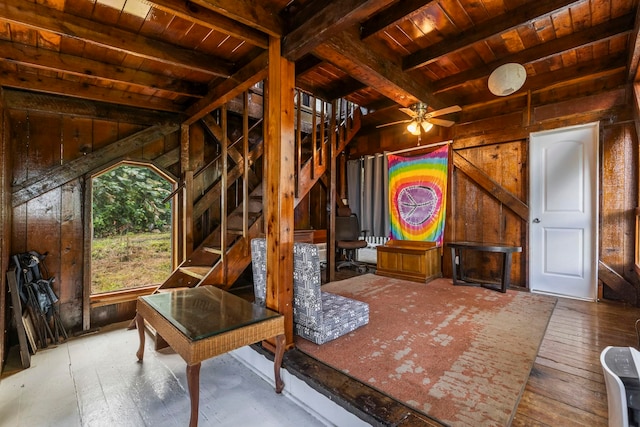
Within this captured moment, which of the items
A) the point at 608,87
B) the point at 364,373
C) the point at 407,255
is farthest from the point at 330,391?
the point at 608,87

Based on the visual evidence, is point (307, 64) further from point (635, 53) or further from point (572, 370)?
point (572, 370)

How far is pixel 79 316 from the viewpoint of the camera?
3340 millimetres

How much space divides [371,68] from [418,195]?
9.31ft

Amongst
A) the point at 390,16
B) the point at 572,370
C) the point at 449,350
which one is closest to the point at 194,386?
the point at 449,350

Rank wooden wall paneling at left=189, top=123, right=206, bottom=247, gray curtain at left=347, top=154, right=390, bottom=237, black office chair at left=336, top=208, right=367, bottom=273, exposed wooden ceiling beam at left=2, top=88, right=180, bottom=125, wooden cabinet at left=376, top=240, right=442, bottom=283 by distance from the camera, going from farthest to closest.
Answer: gray curtain at left=347, top=154, right=390, bottom=237, black office chair at left=336, top=208, right=367, bottom=273, wooden cabinet at left=376, top=240, right=442, bottom=283, wooden wall paneling at left=189, top=123, right=206, bottom=247, exposed wooden ceiling beam at left=2, top=88, right=180, bottom=125

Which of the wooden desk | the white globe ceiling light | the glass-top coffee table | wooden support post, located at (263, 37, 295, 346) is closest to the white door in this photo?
the wooden desk

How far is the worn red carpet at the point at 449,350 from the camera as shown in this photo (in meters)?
1.71

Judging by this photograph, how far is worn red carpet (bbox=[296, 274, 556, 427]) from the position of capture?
5.62ft

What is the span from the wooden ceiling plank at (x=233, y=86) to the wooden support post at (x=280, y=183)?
0.36 meters

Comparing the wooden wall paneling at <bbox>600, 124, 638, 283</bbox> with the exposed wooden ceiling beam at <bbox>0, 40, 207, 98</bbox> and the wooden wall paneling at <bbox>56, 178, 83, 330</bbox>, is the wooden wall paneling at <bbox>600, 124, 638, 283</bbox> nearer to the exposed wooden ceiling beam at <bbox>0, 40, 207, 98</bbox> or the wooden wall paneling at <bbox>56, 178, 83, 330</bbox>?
the exposed wooden ceiling beam at <bbox>0, 40, 207, 98</bbox>

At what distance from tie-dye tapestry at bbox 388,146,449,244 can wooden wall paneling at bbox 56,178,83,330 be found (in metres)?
4.64

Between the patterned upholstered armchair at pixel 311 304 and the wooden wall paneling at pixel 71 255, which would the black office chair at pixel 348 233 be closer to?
the patterned upholstered armchair at pixel 311 304

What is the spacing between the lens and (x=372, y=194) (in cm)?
581

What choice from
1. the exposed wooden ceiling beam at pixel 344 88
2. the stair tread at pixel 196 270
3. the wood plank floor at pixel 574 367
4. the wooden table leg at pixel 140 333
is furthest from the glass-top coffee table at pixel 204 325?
the exposed wooden ceiling beam at pixel 344 88
